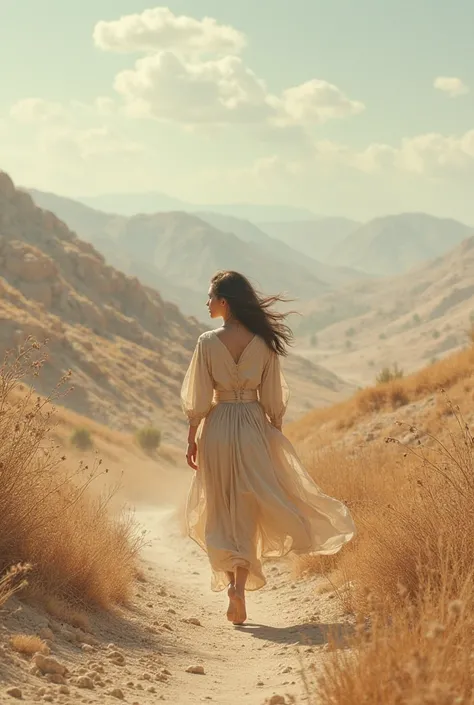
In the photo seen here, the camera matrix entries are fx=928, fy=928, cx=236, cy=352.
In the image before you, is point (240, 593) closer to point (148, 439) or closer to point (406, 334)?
point (148, 439)

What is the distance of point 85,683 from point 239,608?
2.36m

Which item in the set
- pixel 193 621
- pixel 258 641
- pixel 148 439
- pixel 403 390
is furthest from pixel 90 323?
pixel 258 641

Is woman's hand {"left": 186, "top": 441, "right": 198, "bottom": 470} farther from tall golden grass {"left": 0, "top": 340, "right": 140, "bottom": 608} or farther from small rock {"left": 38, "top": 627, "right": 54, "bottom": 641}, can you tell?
small rock {"left": 38, "top": 627, "right": 54, "bottom": 641}

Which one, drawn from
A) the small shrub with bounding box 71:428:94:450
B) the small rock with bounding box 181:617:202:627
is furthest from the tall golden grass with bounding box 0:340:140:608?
the small shrub with bounding box 71:428:94:450

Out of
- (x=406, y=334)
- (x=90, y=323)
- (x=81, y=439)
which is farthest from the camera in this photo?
(x=406, y=334)

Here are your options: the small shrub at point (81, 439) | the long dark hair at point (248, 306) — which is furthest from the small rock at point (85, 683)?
the small shrub at point (81, 439)

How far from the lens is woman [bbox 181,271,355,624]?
6391mm

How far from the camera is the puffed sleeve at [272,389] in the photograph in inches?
262

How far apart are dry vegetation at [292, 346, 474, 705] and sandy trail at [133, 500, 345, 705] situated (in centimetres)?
22

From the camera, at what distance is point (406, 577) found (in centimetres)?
548

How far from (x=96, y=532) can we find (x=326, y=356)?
533ft

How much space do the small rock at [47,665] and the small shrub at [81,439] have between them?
88.8 feet

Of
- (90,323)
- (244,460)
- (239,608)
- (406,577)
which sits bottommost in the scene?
(239,608)

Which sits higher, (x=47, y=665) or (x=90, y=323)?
(x=90, y=323)
